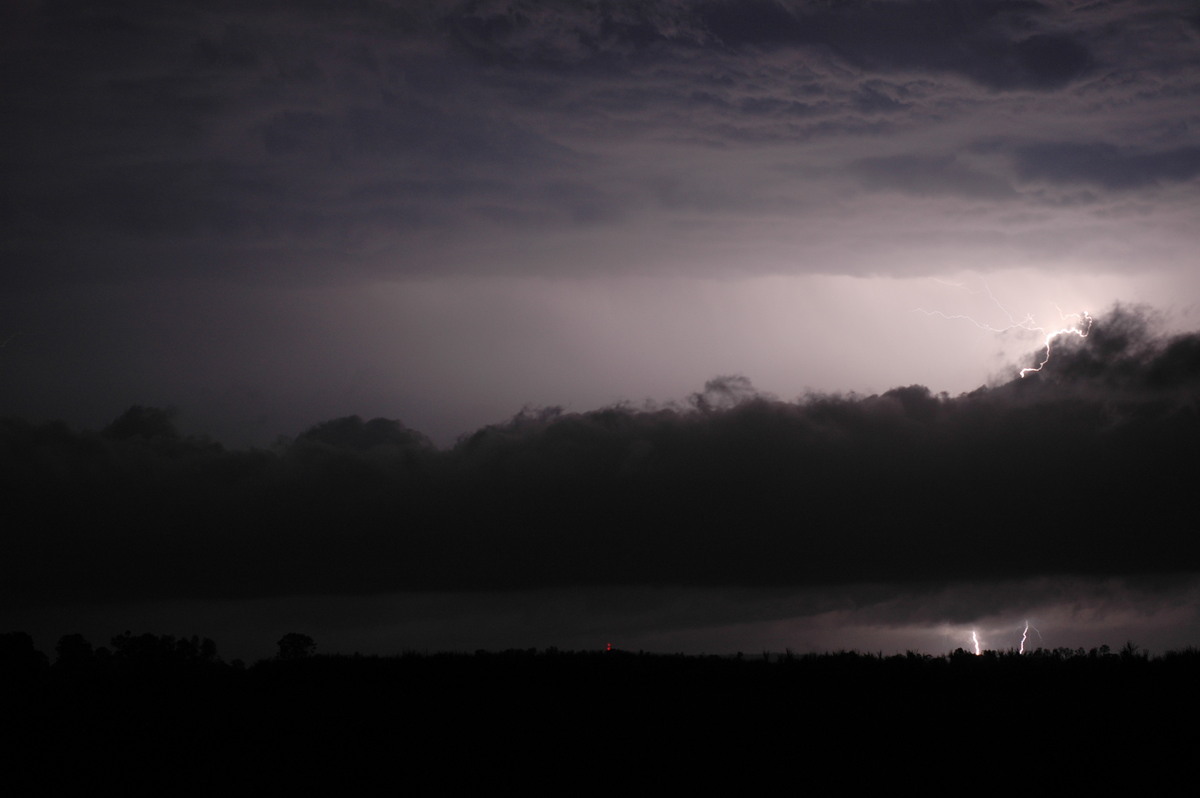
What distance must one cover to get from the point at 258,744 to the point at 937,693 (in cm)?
1686

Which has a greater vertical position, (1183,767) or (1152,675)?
(1152,675)

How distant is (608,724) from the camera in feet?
87.9

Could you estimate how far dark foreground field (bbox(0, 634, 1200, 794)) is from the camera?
2373cm

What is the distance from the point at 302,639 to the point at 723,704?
48529 millimetres

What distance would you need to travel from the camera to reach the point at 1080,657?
1224 inches

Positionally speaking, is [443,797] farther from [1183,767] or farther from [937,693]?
[1183,767]

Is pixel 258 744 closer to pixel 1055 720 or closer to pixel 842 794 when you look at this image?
pixel 842 794

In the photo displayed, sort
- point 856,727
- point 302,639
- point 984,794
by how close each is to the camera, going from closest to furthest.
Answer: point 984,794 → point 856,727 → point 302,639

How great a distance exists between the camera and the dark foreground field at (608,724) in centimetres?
2373

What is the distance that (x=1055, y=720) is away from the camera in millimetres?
25438

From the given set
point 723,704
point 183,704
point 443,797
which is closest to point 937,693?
point 723,704

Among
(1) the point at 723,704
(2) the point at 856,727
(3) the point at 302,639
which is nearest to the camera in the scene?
(2) the point at 856,727

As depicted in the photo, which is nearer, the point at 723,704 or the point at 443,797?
the point at 443,797

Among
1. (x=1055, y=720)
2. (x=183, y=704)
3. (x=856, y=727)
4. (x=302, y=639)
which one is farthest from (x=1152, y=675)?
(x=302, y=639)
